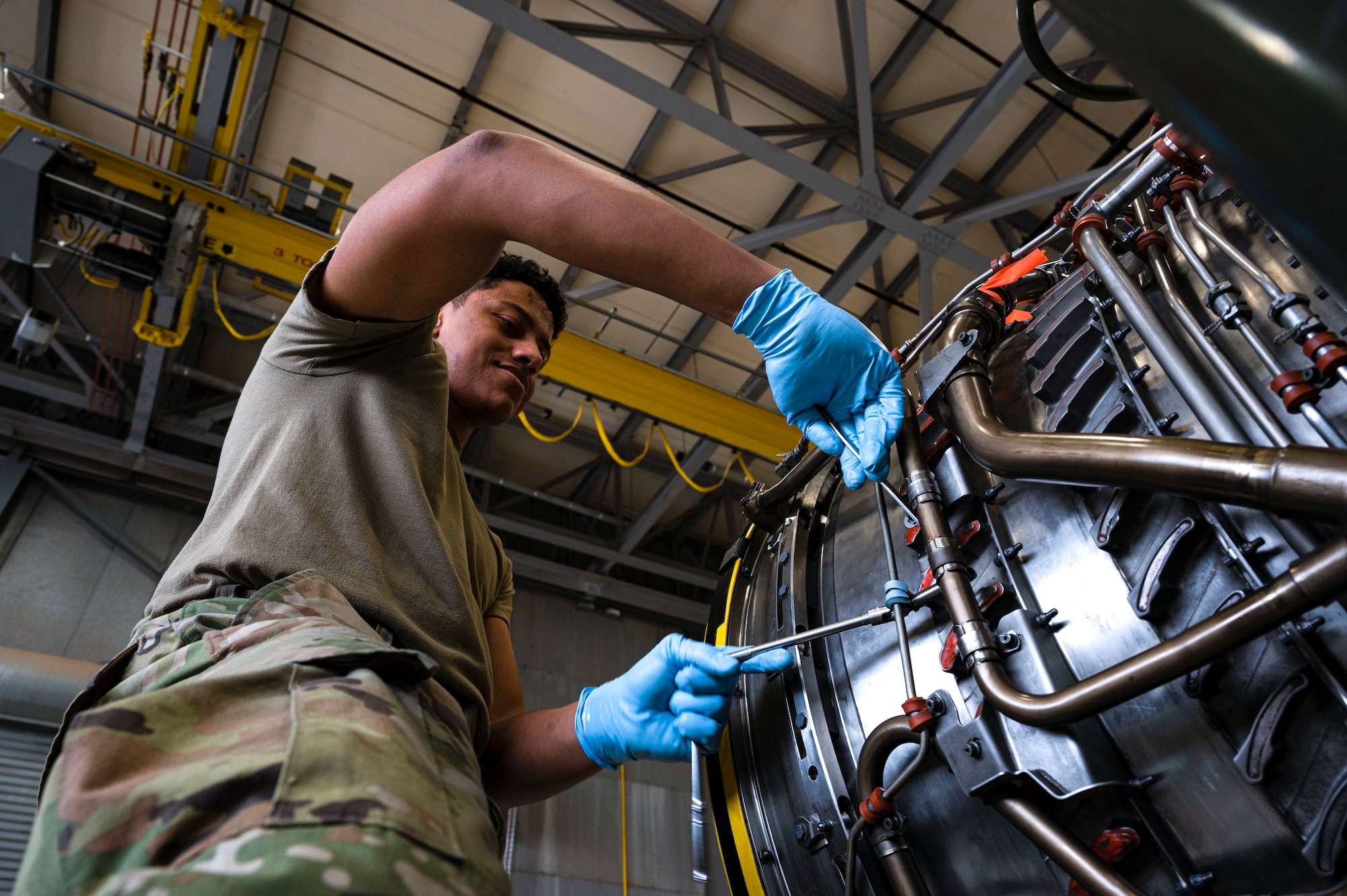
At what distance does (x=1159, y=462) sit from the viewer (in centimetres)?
101

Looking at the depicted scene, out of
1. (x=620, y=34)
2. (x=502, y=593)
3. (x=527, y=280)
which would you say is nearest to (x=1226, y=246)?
(x=527, y=280)

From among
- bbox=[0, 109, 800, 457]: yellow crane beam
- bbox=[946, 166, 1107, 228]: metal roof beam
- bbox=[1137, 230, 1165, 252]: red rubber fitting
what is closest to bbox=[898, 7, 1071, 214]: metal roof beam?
bbox=[946, 166, 1107, 228]: metal roof beam

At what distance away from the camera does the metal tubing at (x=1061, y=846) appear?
3.25 feet

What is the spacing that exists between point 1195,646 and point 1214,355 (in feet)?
1.48

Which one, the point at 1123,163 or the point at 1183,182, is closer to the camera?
the point at 1183,182

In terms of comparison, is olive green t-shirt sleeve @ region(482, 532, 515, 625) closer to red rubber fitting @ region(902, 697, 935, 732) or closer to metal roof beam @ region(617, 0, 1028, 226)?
red rubber fitting @ region(902, 697, 935, 732)

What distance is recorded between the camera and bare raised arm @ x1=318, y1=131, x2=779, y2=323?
1306mm

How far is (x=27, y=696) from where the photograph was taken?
4340 millimetres

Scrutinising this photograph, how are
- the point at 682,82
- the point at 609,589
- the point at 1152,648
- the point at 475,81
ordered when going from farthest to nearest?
1. the point at 609,589
2. the point at 682,82
3. the point at 475,81
4. the point at 1152,648

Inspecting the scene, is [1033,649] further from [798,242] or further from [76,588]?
[76,588]

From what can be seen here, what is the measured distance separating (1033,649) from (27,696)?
5.13 m

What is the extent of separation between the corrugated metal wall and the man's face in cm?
494

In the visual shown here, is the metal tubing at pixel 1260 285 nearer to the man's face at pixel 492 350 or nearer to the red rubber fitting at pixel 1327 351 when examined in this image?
the red rubber fitting at pixel 1327 351

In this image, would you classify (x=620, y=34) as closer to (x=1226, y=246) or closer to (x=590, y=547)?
(x=1226, y=246)
